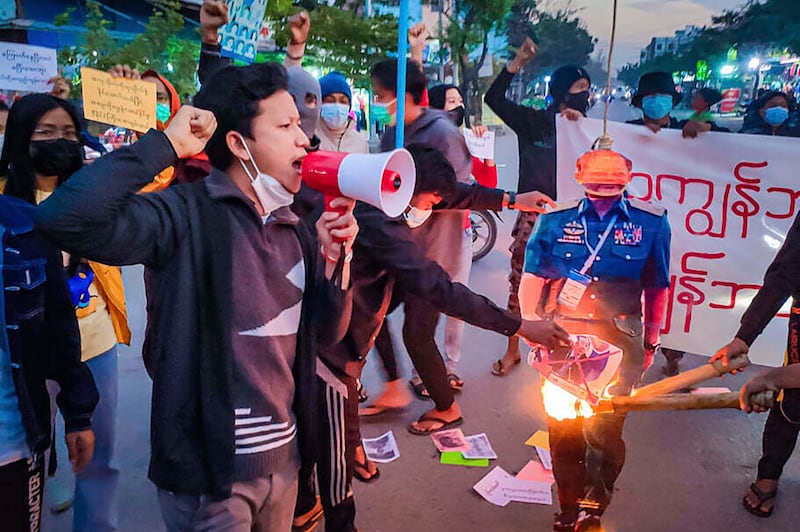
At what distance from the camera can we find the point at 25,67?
4.06m

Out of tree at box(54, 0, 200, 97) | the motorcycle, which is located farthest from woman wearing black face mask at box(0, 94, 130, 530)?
tree at box(54, 0, 200, 97)

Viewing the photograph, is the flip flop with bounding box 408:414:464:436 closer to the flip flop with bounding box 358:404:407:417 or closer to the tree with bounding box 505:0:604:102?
the flip flop with bounding box 358:404:407:417

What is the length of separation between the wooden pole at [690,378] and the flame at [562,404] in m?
0.21

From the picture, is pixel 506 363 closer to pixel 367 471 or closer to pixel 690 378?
pixel 367 471

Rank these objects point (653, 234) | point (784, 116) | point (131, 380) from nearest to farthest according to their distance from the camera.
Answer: point (653, 234) < point (131, 380) < point (784, 116)

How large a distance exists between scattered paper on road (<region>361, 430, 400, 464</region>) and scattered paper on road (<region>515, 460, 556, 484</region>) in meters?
0.71

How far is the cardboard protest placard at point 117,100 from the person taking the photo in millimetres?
2314

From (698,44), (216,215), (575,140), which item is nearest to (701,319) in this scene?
(575,140)

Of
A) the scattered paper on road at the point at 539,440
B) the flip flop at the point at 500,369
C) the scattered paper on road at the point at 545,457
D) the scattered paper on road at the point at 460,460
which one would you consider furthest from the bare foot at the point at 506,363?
the scattered paper on road at the point at 460,460

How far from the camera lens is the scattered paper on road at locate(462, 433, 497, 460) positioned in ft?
11.8

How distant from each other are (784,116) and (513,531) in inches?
179

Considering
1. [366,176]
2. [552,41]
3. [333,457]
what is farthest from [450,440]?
[552,41]

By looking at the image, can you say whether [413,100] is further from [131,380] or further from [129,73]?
[131,380]

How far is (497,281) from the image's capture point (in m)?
7.04
